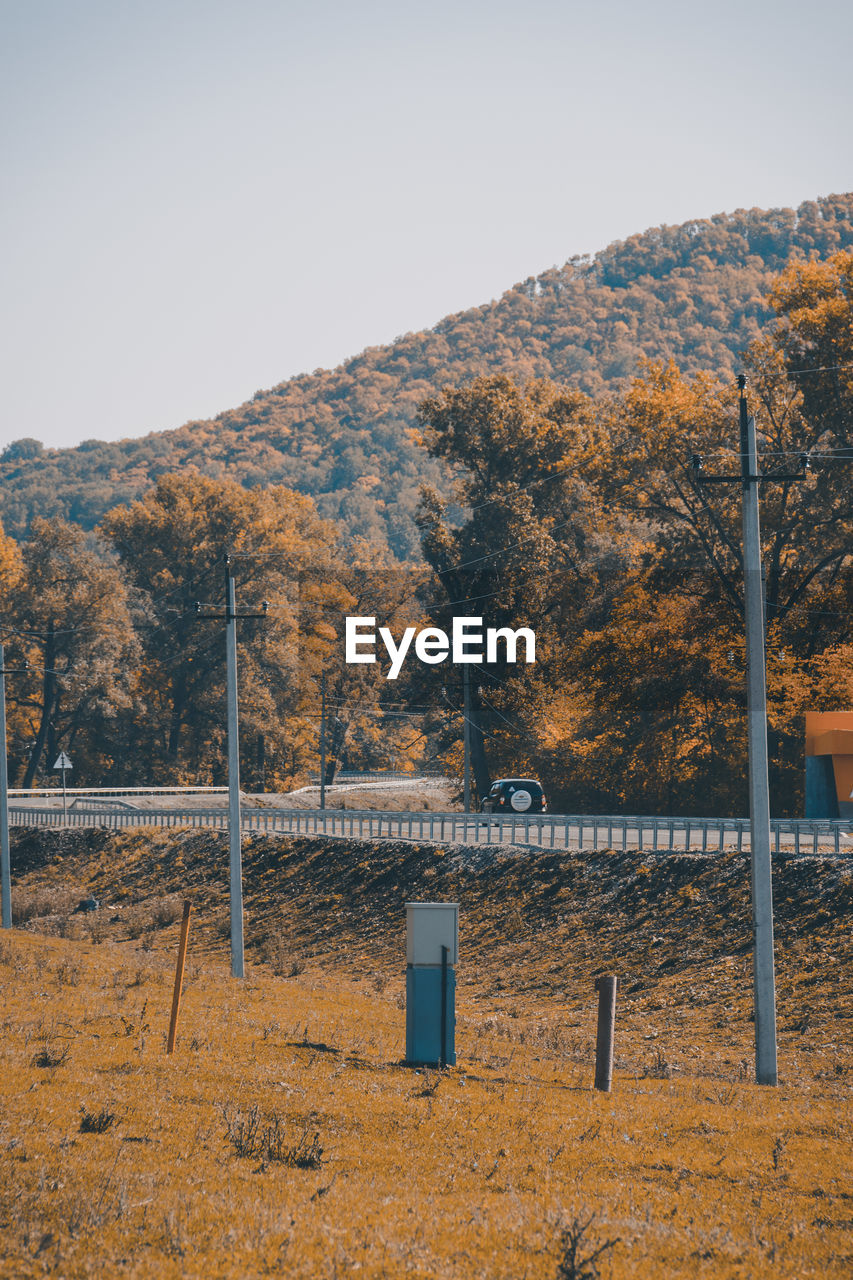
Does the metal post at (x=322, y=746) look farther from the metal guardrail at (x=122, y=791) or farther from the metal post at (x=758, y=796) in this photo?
the metal post at (x=758, y=796)

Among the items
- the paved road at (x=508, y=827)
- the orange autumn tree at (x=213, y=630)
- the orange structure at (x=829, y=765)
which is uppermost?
the orange autumn tree at (x=213, y=630)

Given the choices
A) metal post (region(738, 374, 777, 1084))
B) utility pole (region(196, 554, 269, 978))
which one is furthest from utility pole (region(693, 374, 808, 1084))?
utility pole (region(196, 554, 269, 978))

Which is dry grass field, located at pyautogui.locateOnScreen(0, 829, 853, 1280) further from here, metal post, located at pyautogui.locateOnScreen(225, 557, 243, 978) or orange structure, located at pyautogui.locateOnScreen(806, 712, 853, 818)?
orange structure, located at pyautogui.locateOnScreen(806, 712, 853, 818)

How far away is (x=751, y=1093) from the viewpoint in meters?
14.0

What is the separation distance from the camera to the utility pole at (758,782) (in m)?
15.0

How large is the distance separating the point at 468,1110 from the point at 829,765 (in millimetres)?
23702

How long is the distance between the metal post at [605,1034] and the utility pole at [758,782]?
7.40 ft

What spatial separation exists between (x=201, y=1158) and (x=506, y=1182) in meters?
2.30

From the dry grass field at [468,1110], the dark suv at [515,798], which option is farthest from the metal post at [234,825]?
the dark suv at [515,798]

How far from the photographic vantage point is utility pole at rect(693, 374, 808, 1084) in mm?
15008

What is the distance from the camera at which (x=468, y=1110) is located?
11.8m

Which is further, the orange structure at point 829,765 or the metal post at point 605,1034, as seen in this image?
the orange structure at point 829,765

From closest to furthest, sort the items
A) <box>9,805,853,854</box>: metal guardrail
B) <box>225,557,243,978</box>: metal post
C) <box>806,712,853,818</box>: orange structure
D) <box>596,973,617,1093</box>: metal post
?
1. <box>596,973,617,1093</box>: metal post
2. <box>225,557,243,978</box>: metal post
3. <box>9,805,853,854</box>: metal guardrail
4. <box>806,712,853,818</box>: orange structure

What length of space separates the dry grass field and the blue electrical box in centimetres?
38
